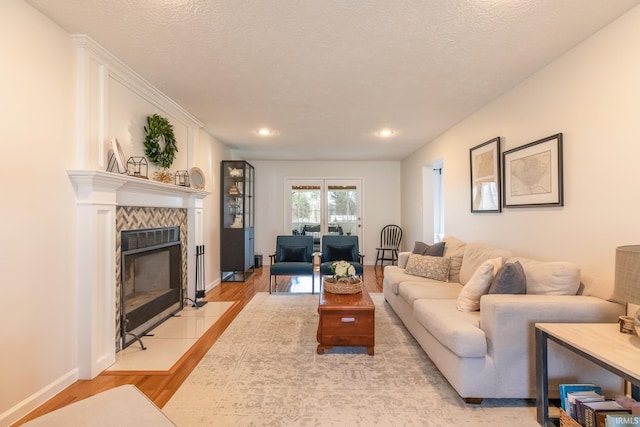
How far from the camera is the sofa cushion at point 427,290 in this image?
9.57ft

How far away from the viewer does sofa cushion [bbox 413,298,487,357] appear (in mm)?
1976

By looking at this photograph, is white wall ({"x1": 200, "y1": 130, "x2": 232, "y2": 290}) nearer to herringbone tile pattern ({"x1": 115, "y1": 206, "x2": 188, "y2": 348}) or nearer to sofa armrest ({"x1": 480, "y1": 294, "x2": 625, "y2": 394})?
herringbone tile pattern ({"x1": 115, "y1": 206, "x2": 188, "y2": 348})

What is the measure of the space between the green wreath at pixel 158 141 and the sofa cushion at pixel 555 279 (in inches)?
138

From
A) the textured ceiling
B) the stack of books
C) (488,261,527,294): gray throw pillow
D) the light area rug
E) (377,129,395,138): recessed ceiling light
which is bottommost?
the light area rug

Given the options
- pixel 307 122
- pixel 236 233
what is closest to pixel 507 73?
pixel 307 122

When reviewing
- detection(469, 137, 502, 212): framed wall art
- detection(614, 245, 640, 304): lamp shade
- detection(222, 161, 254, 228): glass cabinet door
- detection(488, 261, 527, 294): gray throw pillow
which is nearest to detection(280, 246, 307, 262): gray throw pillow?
detection(222, 161, 254, 228): glass cabinet door

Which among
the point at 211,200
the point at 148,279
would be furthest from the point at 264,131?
the point at 148,279

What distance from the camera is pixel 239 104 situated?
138 inches

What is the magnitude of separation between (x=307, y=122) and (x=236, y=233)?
240cm

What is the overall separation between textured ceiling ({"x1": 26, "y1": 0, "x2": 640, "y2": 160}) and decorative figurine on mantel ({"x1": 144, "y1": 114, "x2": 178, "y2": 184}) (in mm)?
337

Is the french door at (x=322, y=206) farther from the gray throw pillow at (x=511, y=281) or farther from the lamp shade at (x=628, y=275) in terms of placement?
the lamp shade at (x=628, y=275)

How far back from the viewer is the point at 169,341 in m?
2.96

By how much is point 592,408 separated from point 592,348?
1.25 ft

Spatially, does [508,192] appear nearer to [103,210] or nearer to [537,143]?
[537,143]
